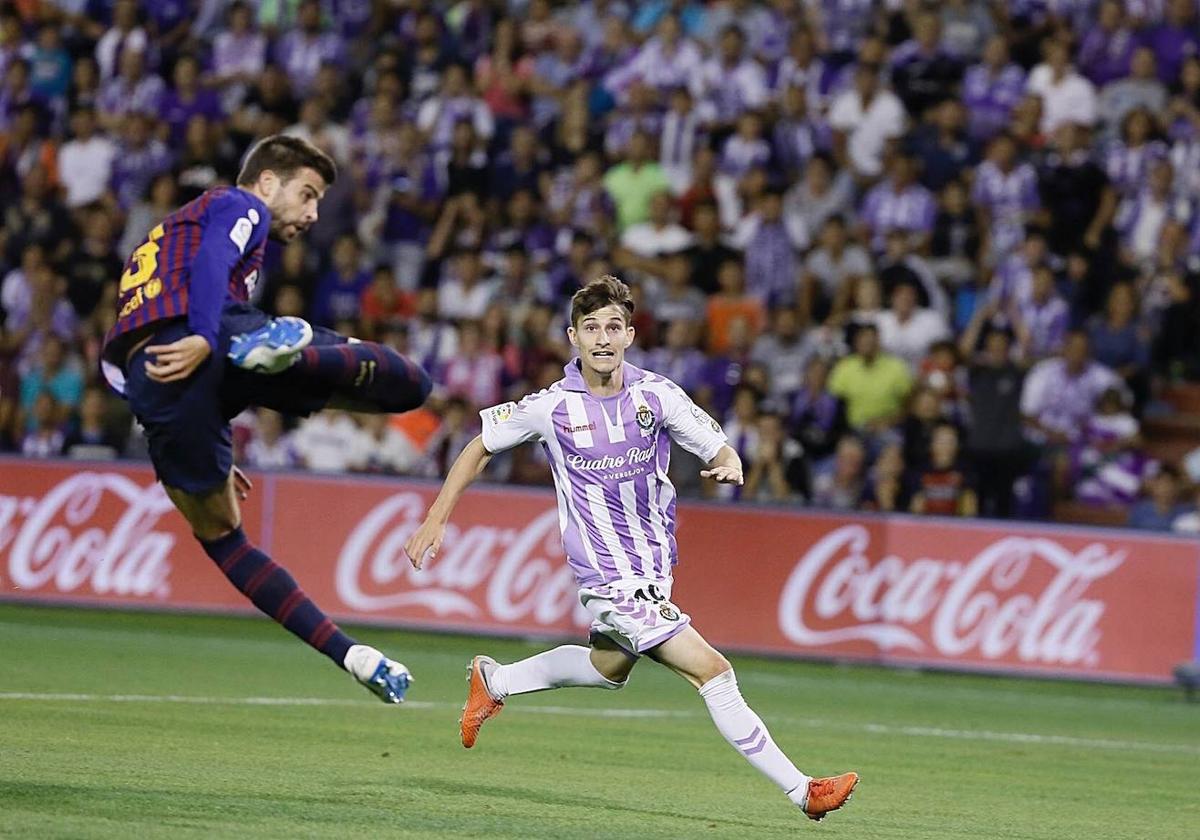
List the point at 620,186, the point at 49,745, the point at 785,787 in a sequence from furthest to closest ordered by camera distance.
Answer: the point at 620,186, the point at 49,745, the point at 785,787

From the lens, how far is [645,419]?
8.11 meters

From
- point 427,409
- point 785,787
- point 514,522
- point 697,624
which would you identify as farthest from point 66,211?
point 785,787

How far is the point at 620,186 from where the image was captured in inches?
770

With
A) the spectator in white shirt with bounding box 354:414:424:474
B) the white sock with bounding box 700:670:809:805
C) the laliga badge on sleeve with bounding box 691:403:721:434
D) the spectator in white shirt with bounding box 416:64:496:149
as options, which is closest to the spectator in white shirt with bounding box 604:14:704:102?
the spectator in white shirt with bounding box 416:64:496:149

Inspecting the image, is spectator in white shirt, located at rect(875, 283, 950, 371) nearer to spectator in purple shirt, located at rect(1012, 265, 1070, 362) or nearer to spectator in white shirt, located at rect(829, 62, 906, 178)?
spectator in purple shirt, located at rect(1012, 265, 1070, 362)

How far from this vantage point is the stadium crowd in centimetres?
1697

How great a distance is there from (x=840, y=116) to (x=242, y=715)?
1103 cm

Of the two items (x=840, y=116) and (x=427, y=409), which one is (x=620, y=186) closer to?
(x=840, y=116)

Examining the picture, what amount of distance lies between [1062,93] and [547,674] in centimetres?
1211

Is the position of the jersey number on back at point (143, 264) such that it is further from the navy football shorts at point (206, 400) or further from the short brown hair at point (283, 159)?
the short brown hair at point (283, 159)

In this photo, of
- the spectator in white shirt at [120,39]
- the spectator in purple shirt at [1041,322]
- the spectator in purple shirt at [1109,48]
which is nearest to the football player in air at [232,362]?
the spectator in purple shirt at [1041,322]

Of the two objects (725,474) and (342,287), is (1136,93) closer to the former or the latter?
(342,287)

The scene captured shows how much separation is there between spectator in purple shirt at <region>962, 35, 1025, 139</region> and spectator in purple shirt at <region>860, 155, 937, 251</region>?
3.38ft

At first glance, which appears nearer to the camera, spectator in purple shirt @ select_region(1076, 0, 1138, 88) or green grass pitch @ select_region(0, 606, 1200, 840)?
green grass pitch @ select_region(0, 606, 1200, 840)
